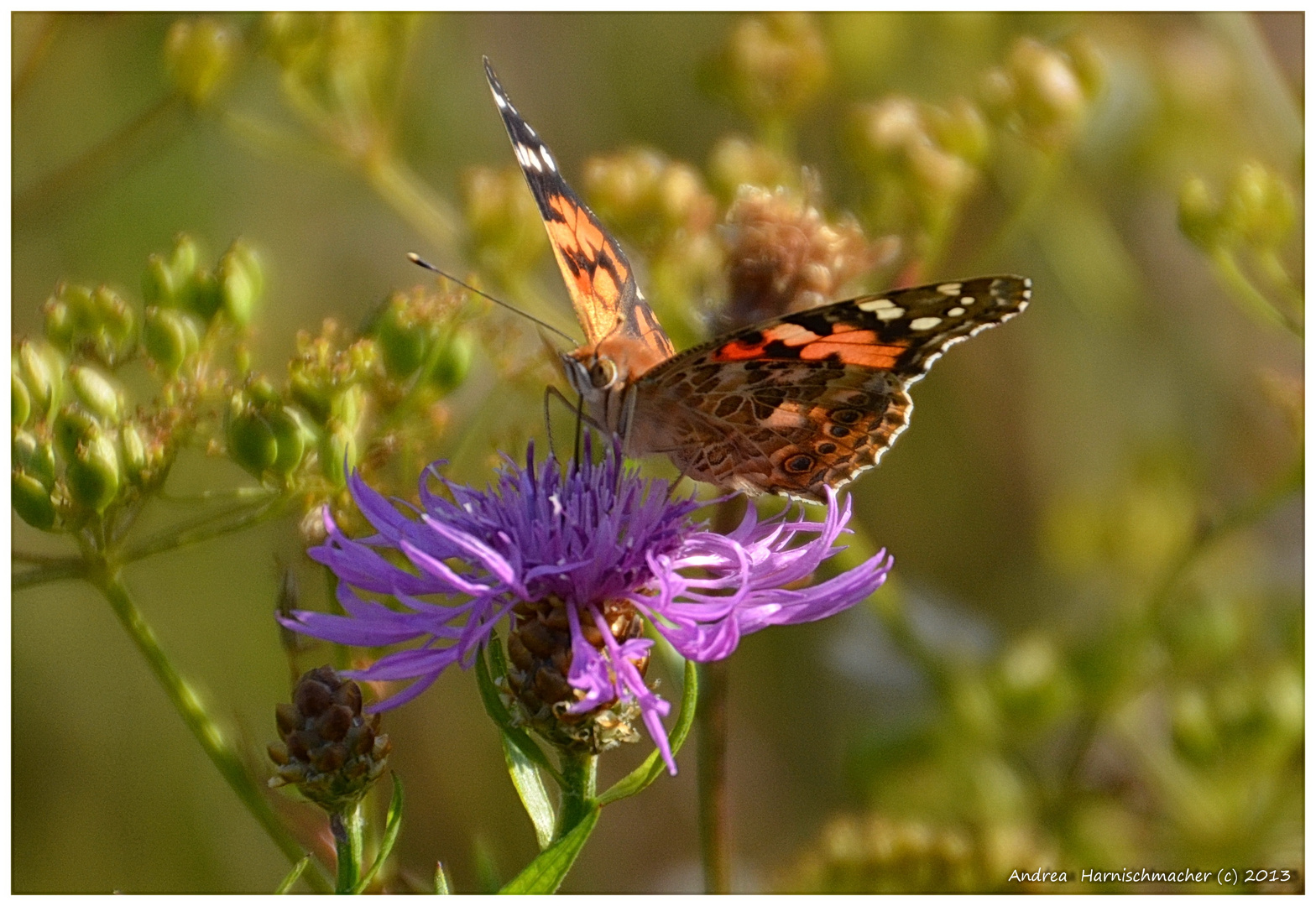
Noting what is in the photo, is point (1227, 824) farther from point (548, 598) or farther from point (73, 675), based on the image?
point (73, 675)

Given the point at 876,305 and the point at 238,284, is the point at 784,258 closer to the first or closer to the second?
the point at 876,305

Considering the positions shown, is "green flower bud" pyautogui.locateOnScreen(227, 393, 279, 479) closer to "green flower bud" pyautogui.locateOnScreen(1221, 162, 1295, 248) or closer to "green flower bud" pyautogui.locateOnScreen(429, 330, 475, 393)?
"green flower bud" pyautogui.locateOnScreen(429, 330, 475, 393)

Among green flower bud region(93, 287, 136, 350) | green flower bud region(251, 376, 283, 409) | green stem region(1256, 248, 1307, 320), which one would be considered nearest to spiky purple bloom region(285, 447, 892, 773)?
green flower bud region(251, 376, 283, 409)

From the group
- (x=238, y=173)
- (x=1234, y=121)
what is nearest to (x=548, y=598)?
(x=238, y=173)

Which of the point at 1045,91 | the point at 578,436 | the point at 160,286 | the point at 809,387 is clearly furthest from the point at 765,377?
the point at 1045,91

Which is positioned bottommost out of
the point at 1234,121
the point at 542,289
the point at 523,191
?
the point at 1234,121

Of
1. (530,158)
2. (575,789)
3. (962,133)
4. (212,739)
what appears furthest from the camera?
(962,133)
